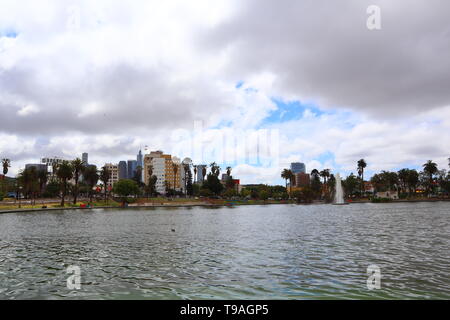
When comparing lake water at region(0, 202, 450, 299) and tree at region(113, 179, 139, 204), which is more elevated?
tree at region(113, 179, 139, 204)

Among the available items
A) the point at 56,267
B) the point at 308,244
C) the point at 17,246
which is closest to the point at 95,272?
the point at 56,267

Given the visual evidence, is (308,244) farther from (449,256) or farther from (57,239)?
(57,239)
